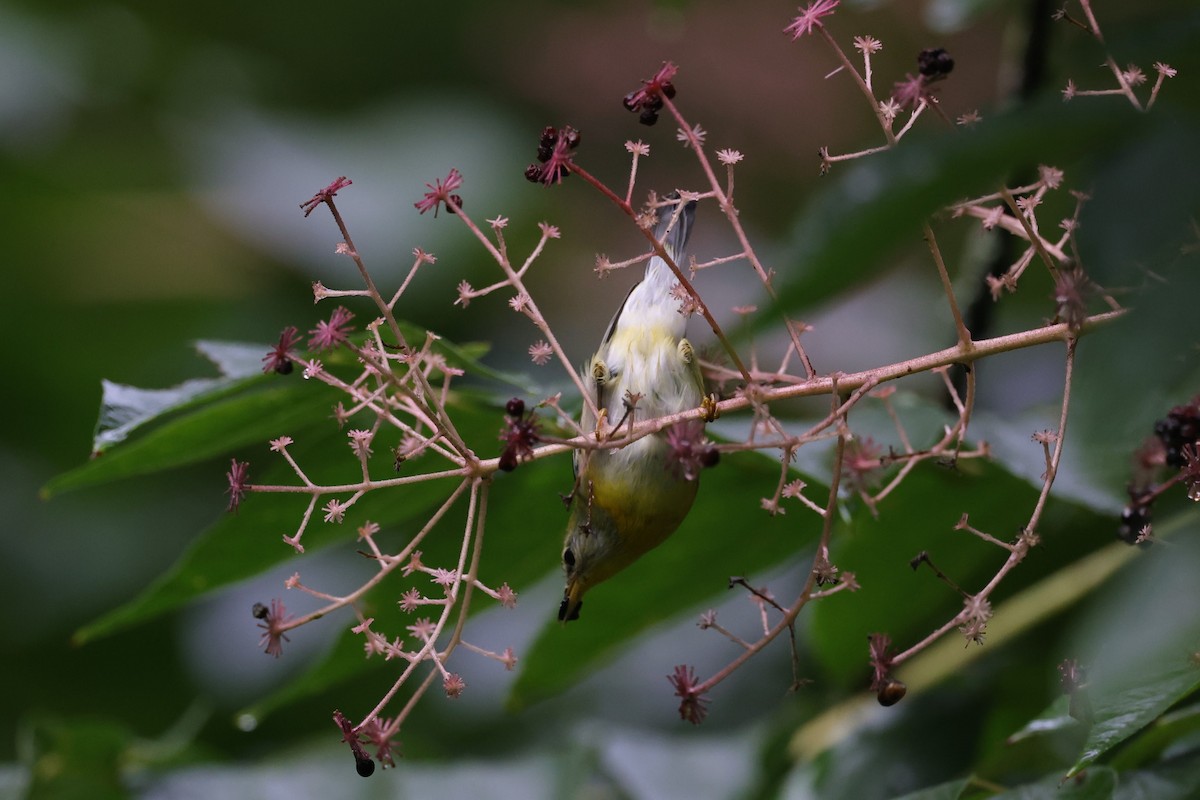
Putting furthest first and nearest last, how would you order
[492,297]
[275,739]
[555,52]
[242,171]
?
[555,52], [242,171], [492,297], [275,739]

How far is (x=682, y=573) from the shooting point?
5.77 feet

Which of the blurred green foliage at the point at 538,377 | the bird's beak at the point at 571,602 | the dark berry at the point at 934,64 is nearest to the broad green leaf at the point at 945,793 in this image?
the blurred green foliage at the point at 538,377

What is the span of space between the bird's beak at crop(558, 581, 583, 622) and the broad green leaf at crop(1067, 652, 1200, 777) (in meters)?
0.68

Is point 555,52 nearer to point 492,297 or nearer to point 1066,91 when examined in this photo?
point 492,297

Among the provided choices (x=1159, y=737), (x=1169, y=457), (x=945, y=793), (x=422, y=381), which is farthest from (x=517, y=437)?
(x=1159, y=737)

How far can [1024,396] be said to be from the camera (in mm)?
3094

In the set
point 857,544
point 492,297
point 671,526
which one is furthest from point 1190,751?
point 492,297

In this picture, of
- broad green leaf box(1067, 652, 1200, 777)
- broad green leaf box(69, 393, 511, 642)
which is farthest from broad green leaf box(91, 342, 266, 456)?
broad green leaf box(1067, 652, 1200, 777)

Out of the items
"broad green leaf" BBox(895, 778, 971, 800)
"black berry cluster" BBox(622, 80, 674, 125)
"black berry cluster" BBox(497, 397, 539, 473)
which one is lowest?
"broad green leaf" BBox(895, 778, 971, 800)

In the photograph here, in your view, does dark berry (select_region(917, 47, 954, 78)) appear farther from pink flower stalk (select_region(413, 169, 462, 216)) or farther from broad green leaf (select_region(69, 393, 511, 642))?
broad green leaf (select_region(69, 393, 511, 642))

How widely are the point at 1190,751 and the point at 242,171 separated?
3.65 metres

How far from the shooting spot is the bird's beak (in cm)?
157

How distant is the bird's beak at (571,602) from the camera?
5.15 feet

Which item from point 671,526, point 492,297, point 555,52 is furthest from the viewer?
point 555,52
